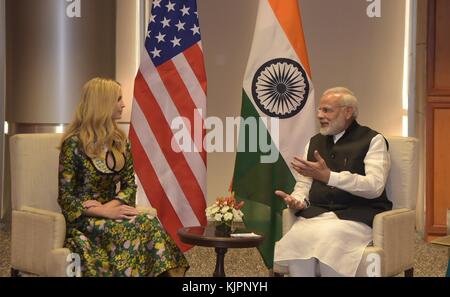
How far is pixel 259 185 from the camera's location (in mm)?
5129

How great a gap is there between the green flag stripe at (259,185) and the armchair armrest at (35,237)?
5.58 feet

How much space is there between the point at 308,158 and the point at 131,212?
47.5 inches

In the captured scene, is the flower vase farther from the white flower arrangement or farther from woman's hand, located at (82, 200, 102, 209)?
woman's hand, located at (82, 200, 102, 209)

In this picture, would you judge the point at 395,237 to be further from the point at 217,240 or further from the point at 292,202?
the point at 217,240

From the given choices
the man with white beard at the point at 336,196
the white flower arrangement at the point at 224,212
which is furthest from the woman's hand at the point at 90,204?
the man with white beard at the point at 336,196

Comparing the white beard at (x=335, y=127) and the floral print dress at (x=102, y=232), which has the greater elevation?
the white beard at (x=335, y=127)

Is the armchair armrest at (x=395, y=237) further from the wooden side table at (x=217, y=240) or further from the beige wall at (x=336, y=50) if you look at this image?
the beige wall at (x=336, y=50)

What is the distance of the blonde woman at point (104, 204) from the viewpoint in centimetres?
371

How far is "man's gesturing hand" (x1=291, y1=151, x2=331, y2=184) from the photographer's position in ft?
13.3

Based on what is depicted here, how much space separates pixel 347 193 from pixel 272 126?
1104 mm

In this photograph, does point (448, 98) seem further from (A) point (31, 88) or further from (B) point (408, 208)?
(A) point (31, 88)

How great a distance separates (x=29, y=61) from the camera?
660 cm

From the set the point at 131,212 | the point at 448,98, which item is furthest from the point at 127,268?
the point at 448,98

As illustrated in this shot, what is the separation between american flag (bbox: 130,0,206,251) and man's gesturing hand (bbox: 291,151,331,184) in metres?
1.29
